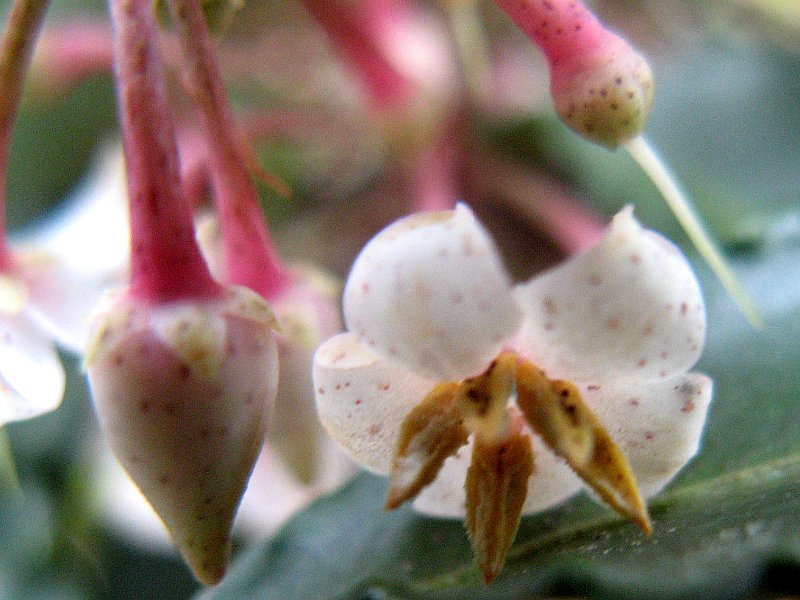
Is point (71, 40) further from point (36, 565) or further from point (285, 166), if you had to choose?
point (36, 565)

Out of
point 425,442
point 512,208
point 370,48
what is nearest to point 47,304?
point 425,442

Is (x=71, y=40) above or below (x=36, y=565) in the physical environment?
above

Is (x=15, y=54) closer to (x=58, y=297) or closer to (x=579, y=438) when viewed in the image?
(x=58, y=297)

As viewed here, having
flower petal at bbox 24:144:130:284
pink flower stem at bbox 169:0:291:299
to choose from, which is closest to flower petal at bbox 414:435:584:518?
pink flower stem at bbox 169:0:291:299

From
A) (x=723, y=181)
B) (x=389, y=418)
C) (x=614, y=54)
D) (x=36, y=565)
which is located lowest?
(x=36, y=565)

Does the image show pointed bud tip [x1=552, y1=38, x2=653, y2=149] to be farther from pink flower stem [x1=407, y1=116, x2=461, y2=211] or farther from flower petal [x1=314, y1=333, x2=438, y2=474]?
pink flower stem [x1=407, y1=116, x2=461, y2=211]

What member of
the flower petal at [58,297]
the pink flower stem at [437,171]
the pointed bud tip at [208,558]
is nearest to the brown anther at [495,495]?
the pointed bud tip at [208,558]

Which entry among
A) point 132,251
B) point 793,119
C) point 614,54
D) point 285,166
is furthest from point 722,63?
point 132,251
